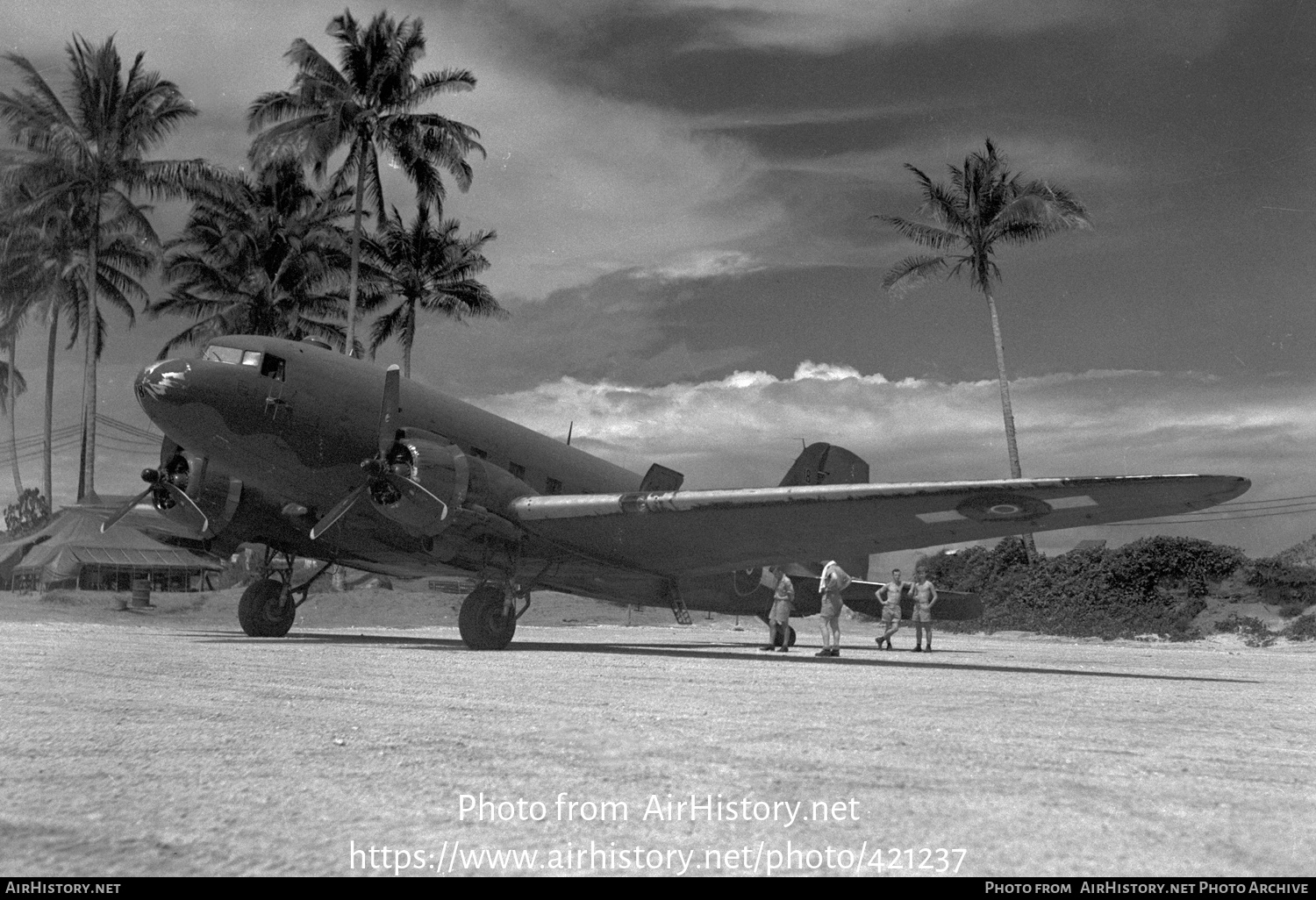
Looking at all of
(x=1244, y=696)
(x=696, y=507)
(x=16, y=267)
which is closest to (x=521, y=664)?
(x=696, y=507)

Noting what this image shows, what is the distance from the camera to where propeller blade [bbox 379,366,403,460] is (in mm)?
15453

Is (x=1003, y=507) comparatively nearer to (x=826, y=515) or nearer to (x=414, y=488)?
(x=826, y=515)

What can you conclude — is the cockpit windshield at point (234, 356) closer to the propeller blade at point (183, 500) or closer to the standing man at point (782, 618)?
the propeller blade at point (183, 500)

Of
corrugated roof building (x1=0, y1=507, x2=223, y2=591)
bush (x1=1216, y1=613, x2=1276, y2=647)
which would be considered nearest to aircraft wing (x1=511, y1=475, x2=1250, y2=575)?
bush (x1=1216, y1=613, x2=1276, y2=647)

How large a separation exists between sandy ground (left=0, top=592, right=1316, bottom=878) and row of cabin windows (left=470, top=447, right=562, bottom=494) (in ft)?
23.6

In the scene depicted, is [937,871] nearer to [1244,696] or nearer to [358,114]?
[1244,696]

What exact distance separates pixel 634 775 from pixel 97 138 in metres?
49.7

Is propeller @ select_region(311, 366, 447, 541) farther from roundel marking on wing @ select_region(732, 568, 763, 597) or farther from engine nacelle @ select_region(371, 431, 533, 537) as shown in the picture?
roundel marking on wing @ select_region(732, 568, 763, 597)

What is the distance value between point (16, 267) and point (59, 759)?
187 ft

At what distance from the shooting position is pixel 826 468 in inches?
814

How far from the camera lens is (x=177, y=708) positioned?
7.00m

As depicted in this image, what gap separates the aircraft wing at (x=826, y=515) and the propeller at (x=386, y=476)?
1843 mm

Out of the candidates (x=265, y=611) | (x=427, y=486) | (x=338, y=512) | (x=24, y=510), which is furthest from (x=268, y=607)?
(x=24, y=510)

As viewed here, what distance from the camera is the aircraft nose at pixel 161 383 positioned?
15266mm
